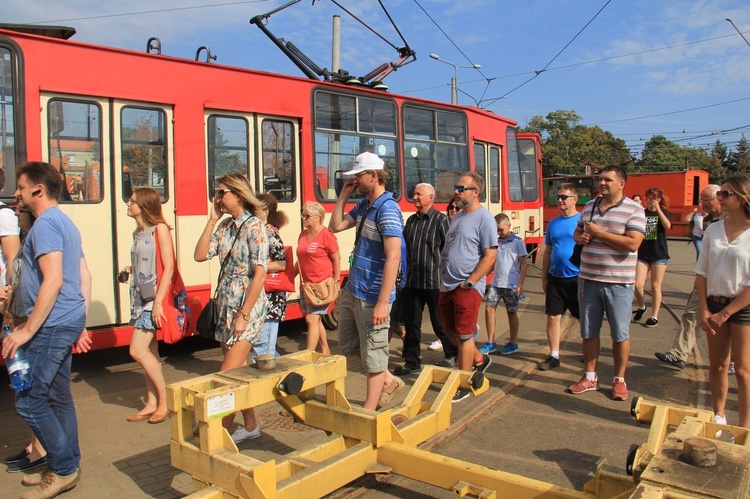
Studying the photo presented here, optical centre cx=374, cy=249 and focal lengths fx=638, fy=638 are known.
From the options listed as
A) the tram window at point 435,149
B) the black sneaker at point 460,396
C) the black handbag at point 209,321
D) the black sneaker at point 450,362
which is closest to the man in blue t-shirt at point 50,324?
the black handbag at point 209,321

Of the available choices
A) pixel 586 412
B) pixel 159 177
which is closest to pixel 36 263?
pixel 159 177

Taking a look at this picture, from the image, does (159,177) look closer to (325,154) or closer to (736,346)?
(325,154)

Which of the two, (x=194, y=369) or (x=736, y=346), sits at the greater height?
(x=736, y=346)

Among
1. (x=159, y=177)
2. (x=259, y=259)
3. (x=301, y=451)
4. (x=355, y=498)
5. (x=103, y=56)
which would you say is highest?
(x=103, y=56)

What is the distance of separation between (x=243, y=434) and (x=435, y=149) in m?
6.29

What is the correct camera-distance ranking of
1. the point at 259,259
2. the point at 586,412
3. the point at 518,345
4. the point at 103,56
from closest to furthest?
the point at 259,259 < the point at 586,412 < the point at 103,56 < the point at 518,345

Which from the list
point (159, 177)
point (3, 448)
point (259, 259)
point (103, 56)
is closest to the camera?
point (259, 259)

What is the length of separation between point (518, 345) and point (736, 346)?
3.67 m

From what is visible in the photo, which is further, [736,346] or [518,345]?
[518,345]

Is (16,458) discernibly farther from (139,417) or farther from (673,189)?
(673,189)

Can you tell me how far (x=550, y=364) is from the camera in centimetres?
692

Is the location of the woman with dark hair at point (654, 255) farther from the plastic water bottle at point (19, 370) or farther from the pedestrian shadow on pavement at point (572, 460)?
the plastic water bottle at point (19, 370)

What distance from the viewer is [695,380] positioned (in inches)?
256

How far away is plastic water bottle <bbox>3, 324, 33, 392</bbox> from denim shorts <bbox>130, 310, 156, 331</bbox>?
4.47 feet
